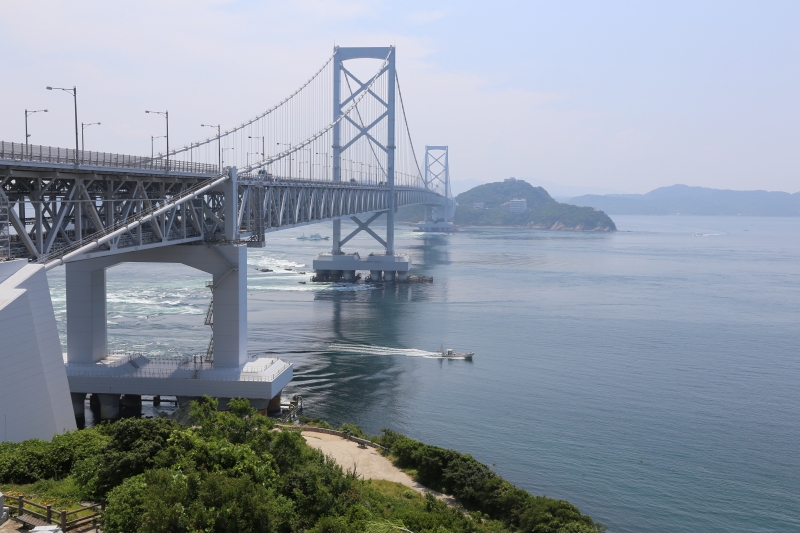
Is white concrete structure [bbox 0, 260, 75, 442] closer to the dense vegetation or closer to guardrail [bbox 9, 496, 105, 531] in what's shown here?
the dense vegetation

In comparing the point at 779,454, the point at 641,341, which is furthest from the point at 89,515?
the point at 641,341

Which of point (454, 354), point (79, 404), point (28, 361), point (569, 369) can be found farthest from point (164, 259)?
point (569, 369)

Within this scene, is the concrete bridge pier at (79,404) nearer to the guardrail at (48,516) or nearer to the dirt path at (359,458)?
the dirt path at (359,458)

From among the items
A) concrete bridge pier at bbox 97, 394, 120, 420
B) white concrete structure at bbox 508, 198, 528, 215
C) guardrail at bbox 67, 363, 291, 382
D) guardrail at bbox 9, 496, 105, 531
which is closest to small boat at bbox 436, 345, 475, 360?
guardrail at bbox 67, 363, 291, 382

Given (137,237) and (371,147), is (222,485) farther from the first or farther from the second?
(371,147)

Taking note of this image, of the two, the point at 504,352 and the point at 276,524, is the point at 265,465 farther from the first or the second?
the point at 504,352

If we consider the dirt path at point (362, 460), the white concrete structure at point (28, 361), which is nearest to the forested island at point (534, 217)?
the dirt path at point (362, 460)
